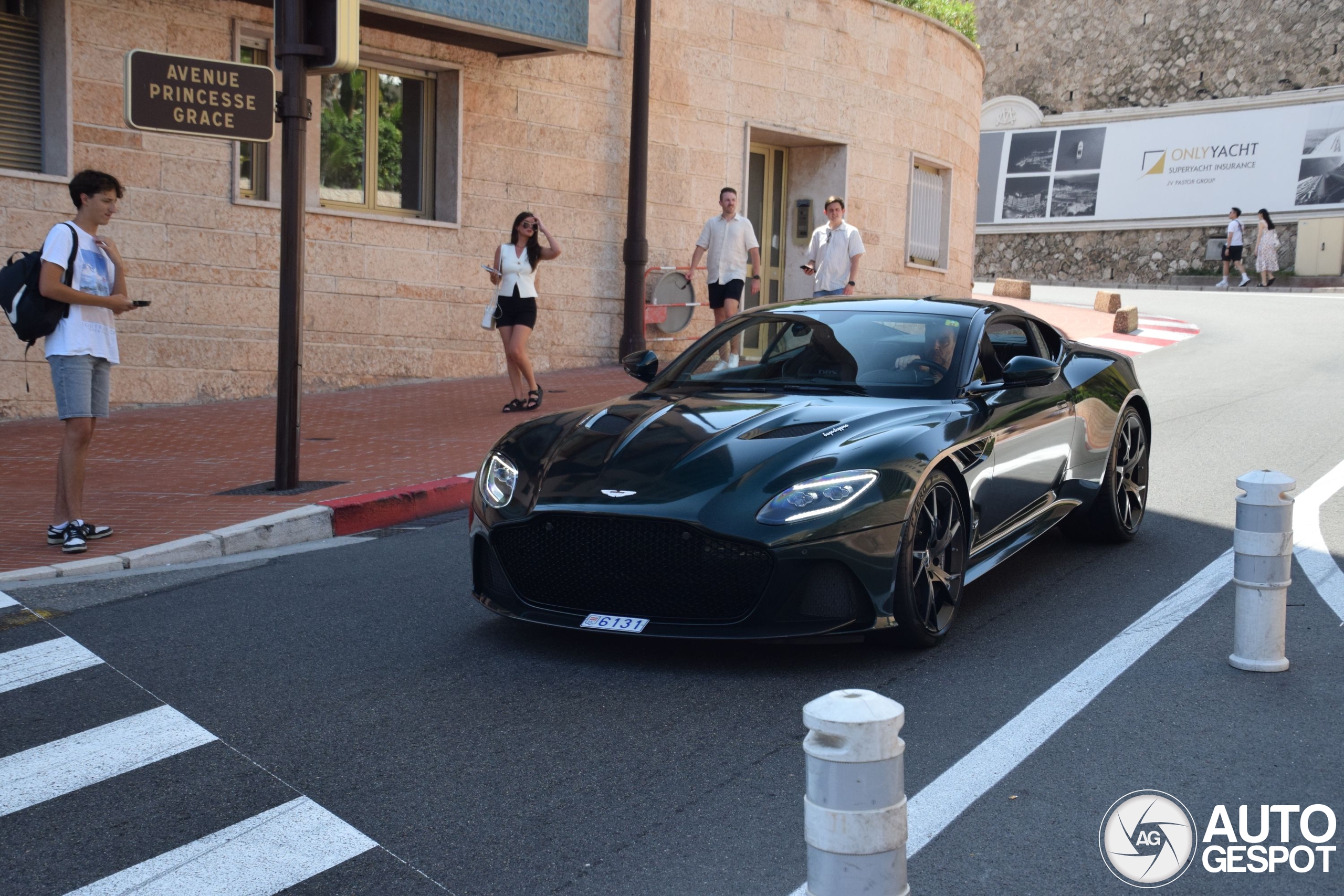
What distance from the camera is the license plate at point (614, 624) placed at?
4.63 m

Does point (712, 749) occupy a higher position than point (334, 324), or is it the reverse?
point (334, 324)

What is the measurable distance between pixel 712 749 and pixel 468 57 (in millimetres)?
11854

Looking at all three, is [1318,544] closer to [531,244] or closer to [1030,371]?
[1030,371]

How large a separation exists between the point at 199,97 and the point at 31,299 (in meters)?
1.66

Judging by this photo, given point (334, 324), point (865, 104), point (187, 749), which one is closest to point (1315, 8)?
point (865, 104)

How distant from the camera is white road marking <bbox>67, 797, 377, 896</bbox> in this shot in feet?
10.2

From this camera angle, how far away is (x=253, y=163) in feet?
42.7

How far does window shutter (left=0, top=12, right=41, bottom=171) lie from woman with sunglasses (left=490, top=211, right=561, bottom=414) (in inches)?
167

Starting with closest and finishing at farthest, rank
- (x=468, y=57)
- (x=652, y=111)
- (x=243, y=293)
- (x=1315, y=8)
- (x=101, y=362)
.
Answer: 1. (x=101, y=362)
2. (x=243, y=293)
3. (x=468, y=57)
4. (x=652, y=111)
5. (x=1315, y=8)

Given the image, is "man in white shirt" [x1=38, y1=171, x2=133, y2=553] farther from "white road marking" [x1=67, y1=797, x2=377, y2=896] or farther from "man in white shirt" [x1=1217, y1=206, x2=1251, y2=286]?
"man in white shirt" [x1=1217, y1=206, x2=1251, y2=286]

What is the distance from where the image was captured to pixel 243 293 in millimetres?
12859

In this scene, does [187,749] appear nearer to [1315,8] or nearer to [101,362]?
[101,362]

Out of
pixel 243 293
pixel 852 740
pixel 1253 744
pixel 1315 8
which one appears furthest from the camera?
pixel 1315 8

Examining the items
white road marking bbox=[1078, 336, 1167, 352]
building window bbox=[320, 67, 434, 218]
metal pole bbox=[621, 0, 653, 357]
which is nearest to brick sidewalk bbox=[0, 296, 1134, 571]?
metal pole bbox=[621, 0, 653, 357]
